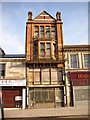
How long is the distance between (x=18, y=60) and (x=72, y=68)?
8.30m

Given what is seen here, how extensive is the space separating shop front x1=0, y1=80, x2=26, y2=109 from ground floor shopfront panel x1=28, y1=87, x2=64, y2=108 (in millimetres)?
1118

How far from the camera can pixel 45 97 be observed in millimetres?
17406

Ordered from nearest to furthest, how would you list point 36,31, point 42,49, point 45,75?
1. point 45,75
2. point 42,49
3. point 36,31

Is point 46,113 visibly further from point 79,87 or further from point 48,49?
point 48,49

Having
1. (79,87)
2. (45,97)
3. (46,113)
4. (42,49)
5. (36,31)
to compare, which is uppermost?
(36,31)

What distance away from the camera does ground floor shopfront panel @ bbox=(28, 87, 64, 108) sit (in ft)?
56.3

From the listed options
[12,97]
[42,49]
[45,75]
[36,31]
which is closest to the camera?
[12,97]

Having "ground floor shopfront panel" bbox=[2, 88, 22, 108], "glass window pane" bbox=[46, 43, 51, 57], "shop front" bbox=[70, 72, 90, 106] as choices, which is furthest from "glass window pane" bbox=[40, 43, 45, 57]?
"ground floor shopfront panel" bbox=[2, 88, 22, 108]

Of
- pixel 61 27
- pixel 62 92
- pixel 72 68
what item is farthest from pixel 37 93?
pixel 61 27

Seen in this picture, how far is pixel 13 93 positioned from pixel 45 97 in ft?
15.0

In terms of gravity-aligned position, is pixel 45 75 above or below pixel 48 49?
below

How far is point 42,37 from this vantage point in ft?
64.8

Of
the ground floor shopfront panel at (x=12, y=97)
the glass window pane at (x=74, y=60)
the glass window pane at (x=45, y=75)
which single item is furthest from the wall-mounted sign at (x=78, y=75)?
the ground floor shopfront panel at (x=12, y=97)

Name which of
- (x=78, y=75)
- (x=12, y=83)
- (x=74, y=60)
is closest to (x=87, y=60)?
(x=74, y=60)
